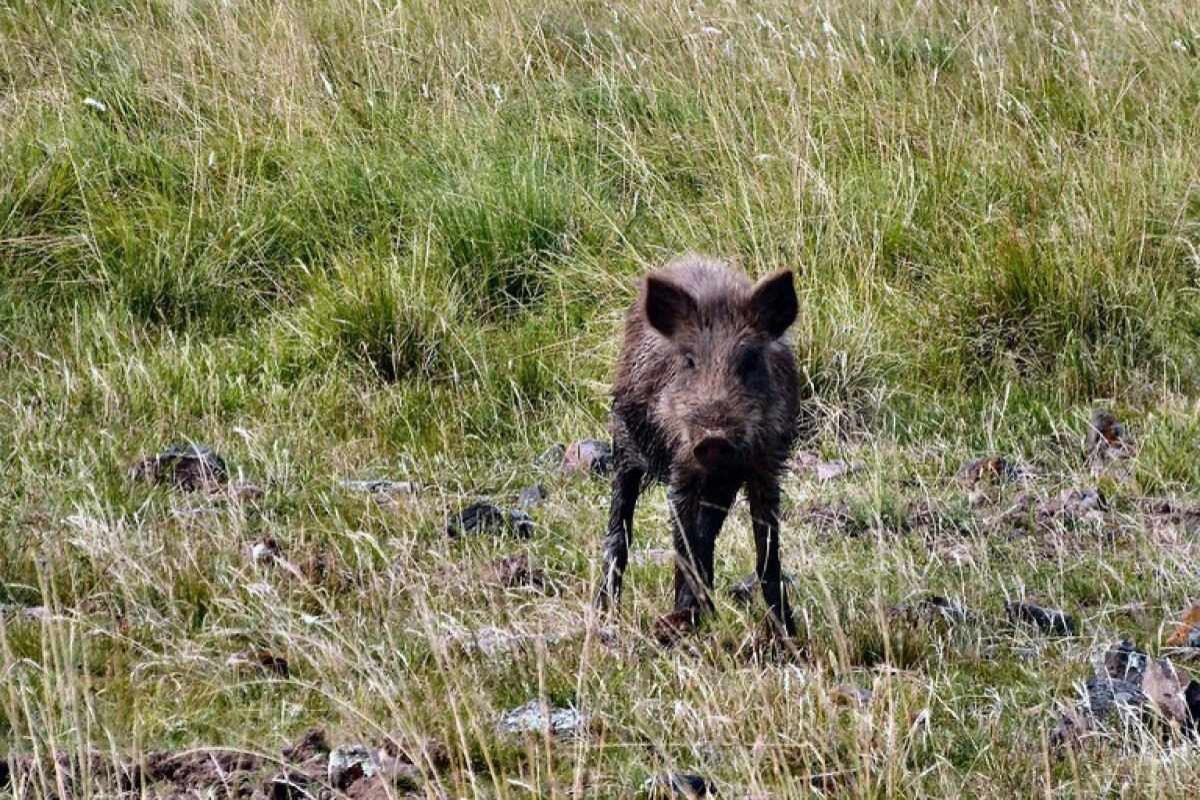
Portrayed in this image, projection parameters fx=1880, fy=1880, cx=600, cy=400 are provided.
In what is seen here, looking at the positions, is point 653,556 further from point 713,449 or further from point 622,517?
point 713,449

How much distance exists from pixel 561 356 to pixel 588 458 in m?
1.03

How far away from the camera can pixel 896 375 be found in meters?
7.60

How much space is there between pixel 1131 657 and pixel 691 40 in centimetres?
584

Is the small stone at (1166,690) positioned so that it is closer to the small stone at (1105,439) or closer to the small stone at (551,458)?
the small stone at (1105,439)

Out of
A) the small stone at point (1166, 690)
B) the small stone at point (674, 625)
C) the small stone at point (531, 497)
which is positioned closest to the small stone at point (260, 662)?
the small stone at point (674, 625)

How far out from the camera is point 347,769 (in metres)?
4.02

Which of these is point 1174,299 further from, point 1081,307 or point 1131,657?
point 1131,657

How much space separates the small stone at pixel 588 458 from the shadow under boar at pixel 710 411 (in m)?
1.33

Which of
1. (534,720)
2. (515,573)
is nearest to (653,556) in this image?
(515,573)

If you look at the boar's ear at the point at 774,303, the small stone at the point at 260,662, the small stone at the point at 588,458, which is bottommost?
the small stone at the point at 588,458

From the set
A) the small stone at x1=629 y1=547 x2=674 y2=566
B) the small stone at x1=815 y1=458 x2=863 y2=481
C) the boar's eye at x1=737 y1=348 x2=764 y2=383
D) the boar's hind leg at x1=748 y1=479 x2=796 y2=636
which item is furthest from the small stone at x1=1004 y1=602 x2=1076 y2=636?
the small stone at x1=815 y1=458 x2=863 y2=481

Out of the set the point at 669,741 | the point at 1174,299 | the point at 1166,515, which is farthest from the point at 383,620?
the point at 1174,299

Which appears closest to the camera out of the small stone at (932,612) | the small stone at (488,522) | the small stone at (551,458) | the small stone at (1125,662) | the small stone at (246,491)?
the small stone at (1125,662)

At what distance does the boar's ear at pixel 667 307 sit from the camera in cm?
521
